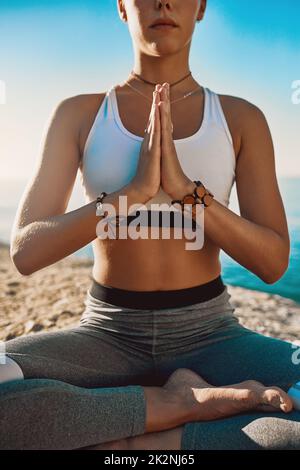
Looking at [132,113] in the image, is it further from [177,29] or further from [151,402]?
[151,402]

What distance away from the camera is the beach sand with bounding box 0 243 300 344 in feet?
14.5

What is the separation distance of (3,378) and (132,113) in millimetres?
1345

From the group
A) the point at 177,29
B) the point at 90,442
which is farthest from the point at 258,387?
the point at 177,29

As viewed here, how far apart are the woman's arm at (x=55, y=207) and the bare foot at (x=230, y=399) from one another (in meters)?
0.71

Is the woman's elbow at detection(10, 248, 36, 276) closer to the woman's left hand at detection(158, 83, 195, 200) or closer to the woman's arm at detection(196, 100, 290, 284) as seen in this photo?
the woman's left hand at detection(158, 83, 195, 200)

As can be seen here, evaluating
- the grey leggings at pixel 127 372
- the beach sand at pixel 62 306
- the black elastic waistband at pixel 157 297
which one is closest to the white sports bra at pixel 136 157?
the black elastic waistband at pixel 157 297

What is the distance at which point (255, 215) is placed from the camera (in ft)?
7.93

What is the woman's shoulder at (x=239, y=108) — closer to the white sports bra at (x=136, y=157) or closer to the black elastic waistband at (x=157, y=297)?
the white sports bra at (x=136, y=157)

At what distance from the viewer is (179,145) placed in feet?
7.97

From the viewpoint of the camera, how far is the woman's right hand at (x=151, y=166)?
211 centimetres

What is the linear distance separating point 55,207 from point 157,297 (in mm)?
587

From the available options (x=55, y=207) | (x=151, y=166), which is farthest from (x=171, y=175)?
(x=55, y=207)

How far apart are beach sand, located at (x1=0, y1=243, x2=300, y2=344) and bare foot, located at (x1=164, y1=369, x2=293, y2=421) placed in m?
2.16
